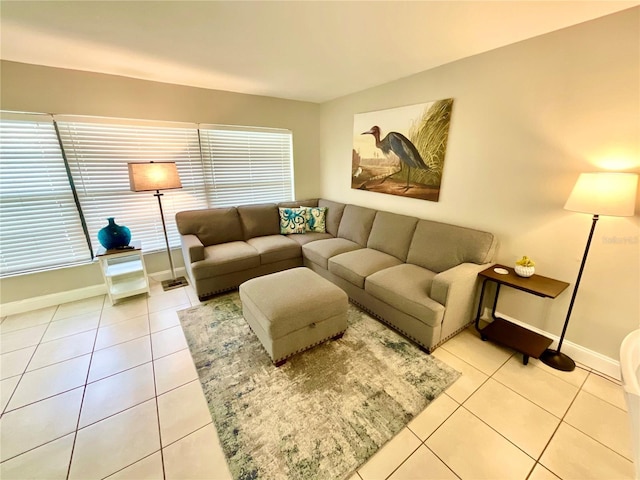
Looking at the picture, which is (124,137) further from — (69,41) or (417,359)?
(417,359)

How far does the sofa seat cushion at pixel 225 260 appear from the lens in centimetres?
270

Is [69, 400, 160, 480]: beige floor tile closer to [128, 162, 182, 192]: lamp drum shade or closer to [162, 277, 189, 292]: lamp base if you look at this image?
[162, 277, 189, 292]: lamp base

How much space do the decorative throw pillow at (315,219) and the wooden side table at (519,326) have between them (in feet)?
A: 7.09

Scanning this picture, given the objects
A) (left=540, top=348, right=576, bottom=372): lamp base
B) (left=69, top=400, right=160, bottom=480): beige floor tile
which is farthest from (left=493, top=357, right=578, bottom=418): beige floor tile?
(left=69, top=400, right=160, bottom=480): beige floor tile

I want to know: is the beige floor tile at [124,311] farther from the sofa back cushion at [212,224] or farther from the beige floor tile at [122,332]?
the sofa back cushion at [212,224]

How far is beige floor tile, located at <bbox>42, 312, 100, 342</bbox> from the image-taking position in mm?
2285

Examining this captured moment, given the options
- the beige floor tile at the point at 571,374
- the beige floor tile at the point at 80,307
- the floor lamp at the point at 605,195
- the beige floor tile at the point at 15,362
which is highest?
the floor lamp at the point at 605,195

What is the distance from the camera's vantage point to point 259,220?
3.51 m

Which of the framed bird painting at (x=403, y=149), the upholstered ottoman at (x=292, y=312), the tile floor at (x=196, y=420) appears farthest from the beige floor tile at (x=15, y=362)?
the framed bird painting at (x=403, y=149)

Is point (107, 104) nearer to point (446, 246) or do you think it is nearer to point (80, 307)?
point (80, 307)

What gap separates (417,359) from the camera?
77.4 inches

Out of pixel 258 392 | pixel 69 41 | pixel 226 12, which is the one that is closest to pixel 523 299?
pixel 258 392

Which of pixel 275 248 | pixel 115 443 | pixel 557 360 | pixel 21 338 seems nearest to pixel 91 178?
pixel 21 338

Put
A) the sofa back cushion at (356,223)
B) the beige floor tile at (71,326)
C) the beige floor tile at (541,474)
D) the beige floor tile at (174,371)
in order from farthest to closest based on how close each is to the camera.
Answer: the sofa back cushion at (356,223), the beige floor tile at (71,326), the beige floor tile at (174,371), the beige floor tile at (541,474)
